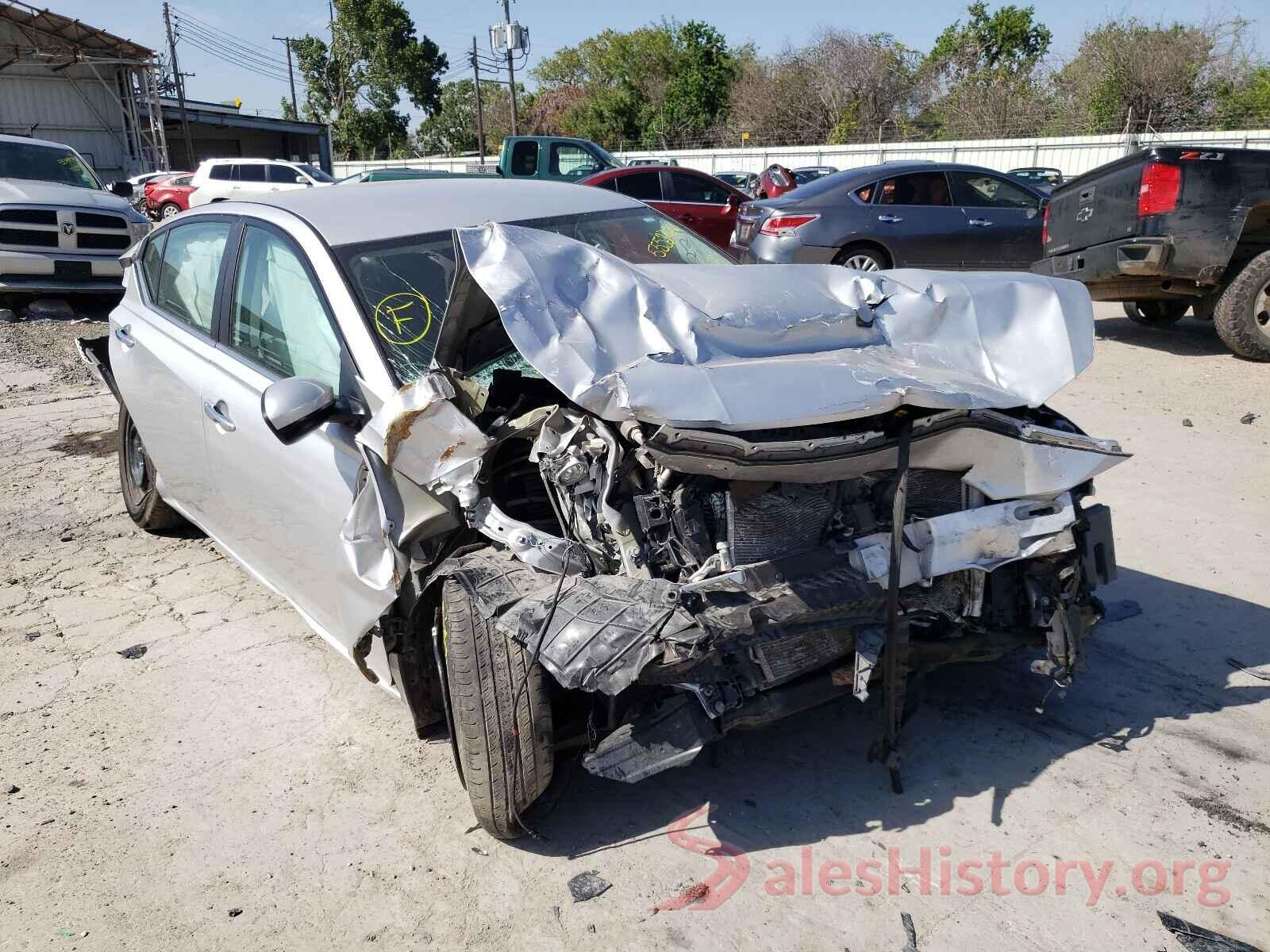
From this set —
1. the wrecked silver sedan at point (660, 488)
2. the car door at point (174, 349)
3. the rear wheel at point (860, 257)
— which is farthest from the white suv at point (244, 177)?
the wrecked silver sedan at point (660, 488)

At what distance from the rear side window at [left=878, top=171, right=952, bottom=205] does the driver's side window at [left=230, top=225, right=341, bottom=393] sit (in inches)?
336

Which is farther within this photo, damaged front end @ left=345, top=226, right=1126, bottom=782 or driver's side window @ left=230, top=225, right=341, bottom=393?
driver's side window @ left=230, top=225, right=341, bottom=393

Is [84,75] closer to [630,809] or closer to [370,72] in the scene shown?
[370,72]

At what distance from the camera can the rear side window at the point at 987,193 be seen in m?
11.2

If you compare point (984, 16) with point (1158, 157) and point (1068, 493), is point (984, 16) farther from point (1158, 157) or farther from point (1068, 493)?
point (1068, 493)

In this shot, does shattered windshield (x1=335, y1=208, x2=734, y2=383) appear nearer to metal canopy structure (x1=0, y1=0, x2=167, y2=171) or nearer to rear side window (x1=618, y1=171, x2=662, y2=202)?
rear side window (x1=618, y1=171, x2=662, y2=202)

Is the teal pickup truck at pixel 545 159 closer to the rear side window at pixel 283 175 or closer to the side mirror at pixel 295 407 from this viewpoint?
the rear side window at pixel 283 175

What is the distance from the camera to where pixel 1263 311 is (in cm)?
809

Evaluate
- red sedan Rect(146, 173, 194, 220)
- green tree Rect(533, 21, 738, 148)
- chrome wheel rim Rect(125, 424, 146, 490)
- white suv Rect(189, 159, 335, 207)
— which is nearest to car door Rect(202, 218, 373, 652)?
chrome wheel rim Rect(125, 424, 146, 490)

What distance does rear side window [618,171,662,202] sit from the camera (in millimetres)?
12898

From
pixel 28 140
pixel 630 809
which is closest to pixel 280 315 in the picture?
pixel 630 809

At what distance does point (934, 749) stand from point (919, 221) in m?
8.84

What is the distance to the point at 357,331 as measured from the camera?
10.5ft

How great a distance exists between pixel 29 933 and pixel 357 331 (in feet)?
6.34
